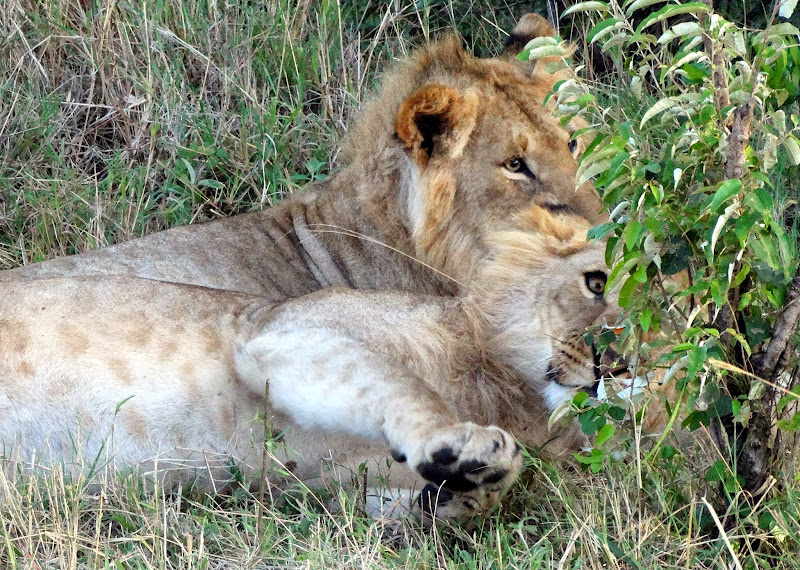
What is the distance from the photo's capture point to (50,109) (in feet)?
16.6

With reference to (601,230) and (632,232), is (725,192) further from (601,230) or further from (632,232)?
(601,230)

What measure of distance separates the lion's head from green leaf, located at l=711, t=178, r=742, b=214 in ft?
4.99

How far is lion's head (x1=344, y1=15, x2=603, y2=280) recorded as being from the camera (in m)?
3.71

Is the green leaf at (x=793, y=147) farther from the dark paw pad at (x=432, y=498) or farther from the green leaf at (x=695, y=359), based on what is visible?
the dark paw pad at (x=432, y=498)

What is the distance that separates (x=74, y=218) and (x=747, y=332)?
2991 millimetres

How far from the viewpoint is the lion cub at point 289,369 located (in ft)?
8.96

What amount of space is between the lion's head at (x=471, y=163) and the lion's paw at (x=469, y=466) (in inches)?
51.0

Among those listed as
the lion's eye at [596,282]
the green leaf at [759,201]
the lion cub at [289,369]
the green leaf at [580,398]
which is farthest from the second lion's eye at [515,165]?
the green leaf at [759,201]

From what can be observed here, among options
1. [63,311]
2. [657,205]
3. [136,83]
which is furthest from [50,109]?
[657,205]

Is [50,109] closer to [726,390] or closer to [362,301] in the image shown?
[362,301]

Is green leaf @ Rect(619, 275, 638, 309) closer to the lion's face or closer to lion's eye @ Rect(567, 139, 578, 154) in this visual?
the lion's face

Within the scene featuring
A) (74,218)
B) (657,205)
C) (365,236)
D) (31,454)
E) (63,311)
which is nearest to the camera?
(657,205)

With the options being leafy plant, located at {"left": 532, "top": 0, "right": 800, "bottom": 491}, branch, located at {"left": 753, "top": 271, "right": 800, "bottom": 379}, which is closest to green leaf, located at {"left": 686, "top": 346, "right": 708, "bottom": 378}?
leafy plant, located at {"left": 532, "top": 0, "right": 800, "bottom": 491}

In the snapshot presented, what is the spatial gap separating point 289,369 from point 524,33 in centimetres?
204
